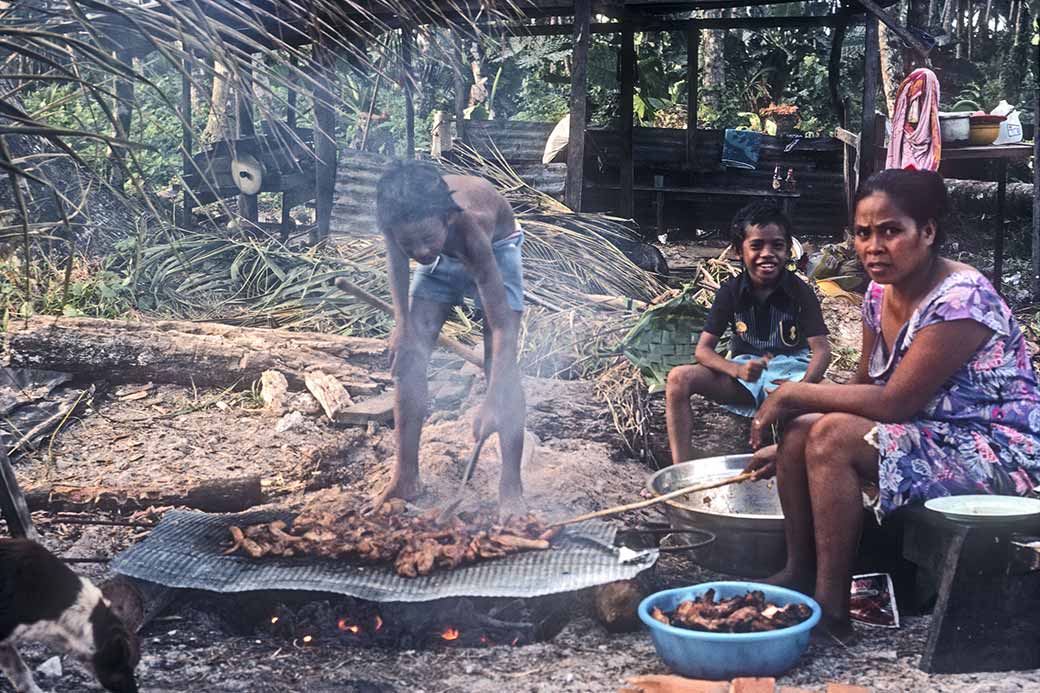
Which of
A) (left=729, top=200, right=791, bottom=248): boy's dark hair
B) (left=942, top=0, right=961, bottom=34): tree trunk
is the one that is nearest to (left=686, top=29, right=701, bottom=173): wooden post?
(left=729, top=200, right=791, bottom=248): boy's dark hair

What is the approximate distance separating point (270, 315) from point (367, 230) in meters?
1.69

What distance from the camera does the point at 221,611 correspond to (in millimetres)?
3416

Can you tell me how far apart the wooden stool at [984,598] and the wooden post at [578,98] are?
5771 millimetres

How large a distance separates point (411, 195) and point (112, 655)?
1.91 metres

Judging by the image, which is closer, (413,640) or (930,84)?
(413,640)

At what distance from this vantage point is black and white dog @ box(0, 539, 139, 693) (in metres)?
2.48

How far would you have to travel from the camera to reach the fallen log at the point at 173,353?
6.00 m

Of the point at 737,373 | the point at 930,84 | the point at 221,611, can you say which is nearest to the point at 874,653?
the point at 737,373

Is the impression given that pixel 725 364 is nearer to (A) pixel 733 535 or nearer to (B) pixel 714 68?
(A) pixel 733 535

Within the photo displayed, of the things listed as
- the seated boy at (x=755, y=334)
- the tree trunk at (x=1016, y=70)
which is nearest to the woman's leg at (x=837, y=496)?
the seated boy at (x=755, y=334)

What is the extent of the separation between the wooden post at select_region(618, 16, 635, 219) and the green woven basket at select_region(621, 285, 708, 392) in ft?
13.9

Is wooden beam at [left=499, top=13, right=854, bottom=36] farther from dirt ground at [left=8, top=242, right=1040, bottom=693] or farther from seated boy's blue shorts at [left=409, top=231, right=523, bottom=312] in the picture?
seated boy's blue shorts at [left=409, top=231, right=523, bottom=312]

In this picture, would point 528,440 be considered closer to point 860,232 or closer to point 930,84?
point 860,232

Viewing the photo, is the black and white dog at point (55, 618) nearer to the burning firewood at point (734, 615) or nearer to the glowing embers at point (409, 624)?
the glowing embers at point (409, 624)
